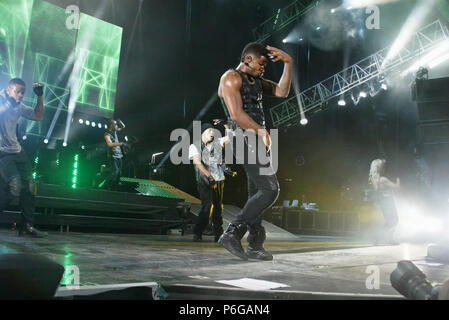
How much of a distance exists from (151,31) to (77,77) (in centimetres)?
323

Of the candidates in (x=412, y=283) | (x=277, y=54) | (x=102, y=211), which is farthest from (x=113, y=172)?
(x=412, y=283)

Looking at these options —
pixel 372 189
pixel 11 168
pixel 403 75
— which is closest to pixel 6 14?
pixel 11 168

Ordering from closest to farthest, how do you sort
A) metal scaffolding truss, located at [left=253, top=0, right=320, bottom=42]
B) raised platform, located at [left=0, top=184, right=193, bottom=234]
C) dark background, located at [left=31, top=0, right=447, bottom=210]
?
raised platform, located at [left=0, top=184, right=193, bottom=234] → dark background, located at [left=31, top=0, right=447, bottom=210] → metal scaffolding truss, located at [left=253, top=0, right=320, bottom=42]

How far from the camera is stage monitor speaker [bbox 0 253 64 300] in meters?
1.23

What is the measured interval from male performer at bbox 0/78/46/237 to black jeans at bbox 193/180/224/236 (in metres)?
2.23

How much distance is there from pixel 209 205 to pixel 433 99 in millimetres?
8336

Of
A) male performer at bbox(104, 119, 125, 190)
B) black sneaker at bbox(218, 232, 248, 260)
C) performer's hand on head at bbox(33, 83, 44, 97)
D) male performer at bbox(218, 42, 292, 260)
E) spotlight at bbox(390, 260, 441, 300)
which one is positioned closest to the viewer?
spotlight at bbox(390, 260, 441, 300)

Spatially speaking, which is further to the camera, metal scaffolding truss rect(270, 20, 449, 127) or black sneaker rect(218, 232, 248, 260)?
metal scaffolding truss rect(270, 20, 449, 127)

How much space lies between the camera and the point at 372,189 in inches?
265

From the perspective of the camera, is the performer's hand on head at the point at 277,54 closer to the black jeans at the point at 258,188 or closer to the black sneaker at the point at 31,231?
the black jeans at the point at 258,188

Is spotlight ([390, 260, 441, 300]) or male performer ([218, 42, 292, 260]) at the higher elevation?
male performer ([218, 42, 292, 260])

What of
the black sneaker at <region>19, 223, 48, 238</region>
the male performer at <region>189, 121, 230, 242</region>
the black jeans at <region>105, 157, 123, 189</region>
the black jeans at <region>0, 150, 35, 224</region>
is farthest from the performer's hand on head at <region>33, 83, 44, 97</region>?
the black jeans at <region>105, 157, 123, 189</region>

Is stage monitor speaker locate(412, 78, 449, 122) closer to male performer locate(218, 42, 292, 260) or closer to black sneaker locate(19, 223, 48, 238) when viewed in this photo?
male performer locate(218, 42, 292, 260)
